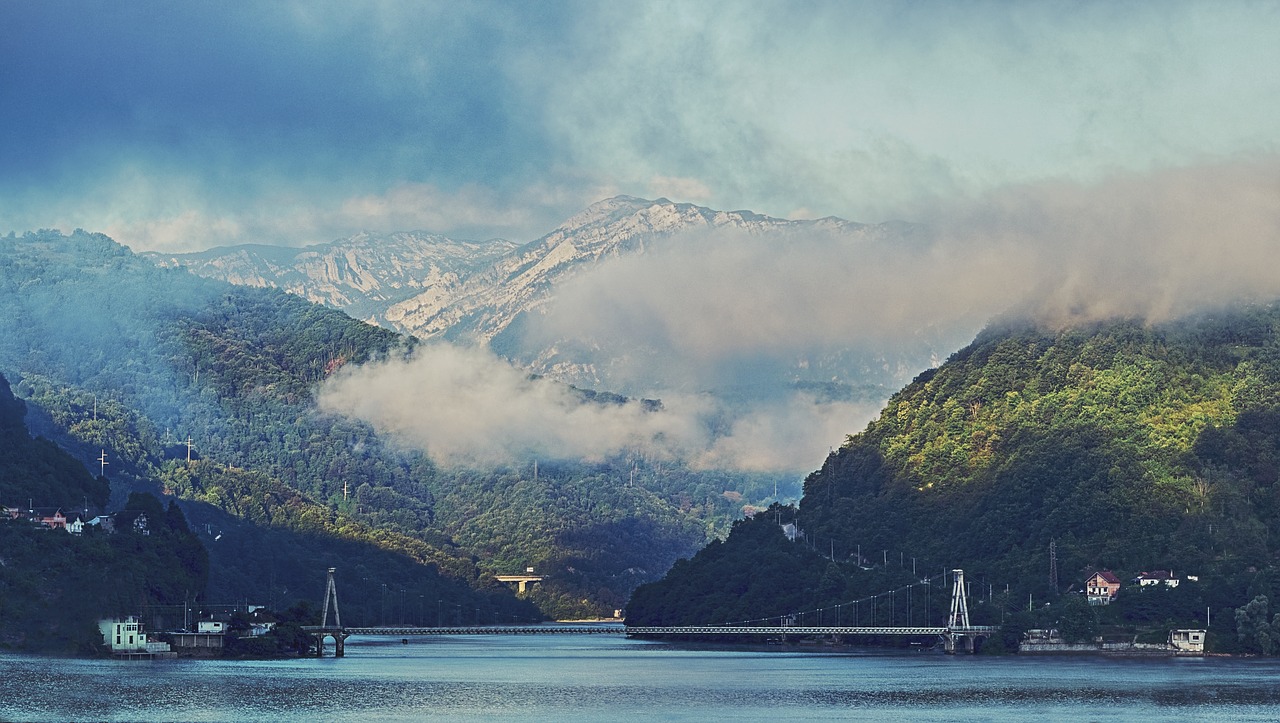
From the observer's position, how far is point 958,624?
172875 millimetres

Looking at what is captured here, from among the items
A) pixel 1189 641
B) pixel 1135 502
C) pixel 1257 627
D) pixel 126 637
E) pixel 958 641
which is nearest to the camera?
pixel 126 637

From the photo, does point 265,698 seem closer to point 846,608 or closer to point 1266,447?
point 846,608

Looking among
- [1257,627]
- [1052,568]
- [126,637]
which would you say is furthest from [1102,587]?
[126,637]

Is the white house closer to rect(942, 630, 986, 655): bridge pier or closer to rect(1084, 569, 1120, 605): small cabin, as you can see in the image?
rect(942, 630, 986, 655): bridge pier

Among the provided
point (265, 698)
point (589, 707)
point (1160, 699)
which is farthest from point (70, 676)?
point (1160, 699)

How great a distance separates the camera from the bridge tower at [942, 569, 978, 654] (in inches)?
6688

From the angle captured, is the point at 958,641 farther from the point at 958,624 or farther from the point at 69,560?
the point at 69,560

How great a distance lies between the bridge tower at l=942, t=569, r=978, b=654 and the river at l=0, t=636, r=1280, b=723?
663cm

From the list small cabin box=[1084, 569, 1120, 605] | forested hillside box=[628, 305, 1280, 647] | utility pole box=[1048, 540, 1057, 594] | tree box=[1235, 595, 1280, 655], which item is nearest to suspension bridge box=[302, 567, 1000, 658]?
forested hillside box=[628, 305, 1280, 647]

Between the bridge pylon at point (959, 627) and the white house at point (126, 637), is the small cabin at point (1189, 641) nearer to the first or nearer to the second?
the bridge pylon at point (959, 627)

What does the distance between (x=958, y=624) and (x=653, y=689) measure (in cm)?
5750

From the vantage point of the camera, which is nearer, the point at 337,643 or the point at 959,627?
the point at 959,627

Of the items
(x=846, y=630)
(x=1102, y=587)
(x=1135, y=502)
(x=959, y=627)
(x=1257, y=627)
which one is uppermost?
(x=1135, y=502)

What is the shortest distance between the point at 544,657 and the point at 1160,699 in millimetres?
80742
